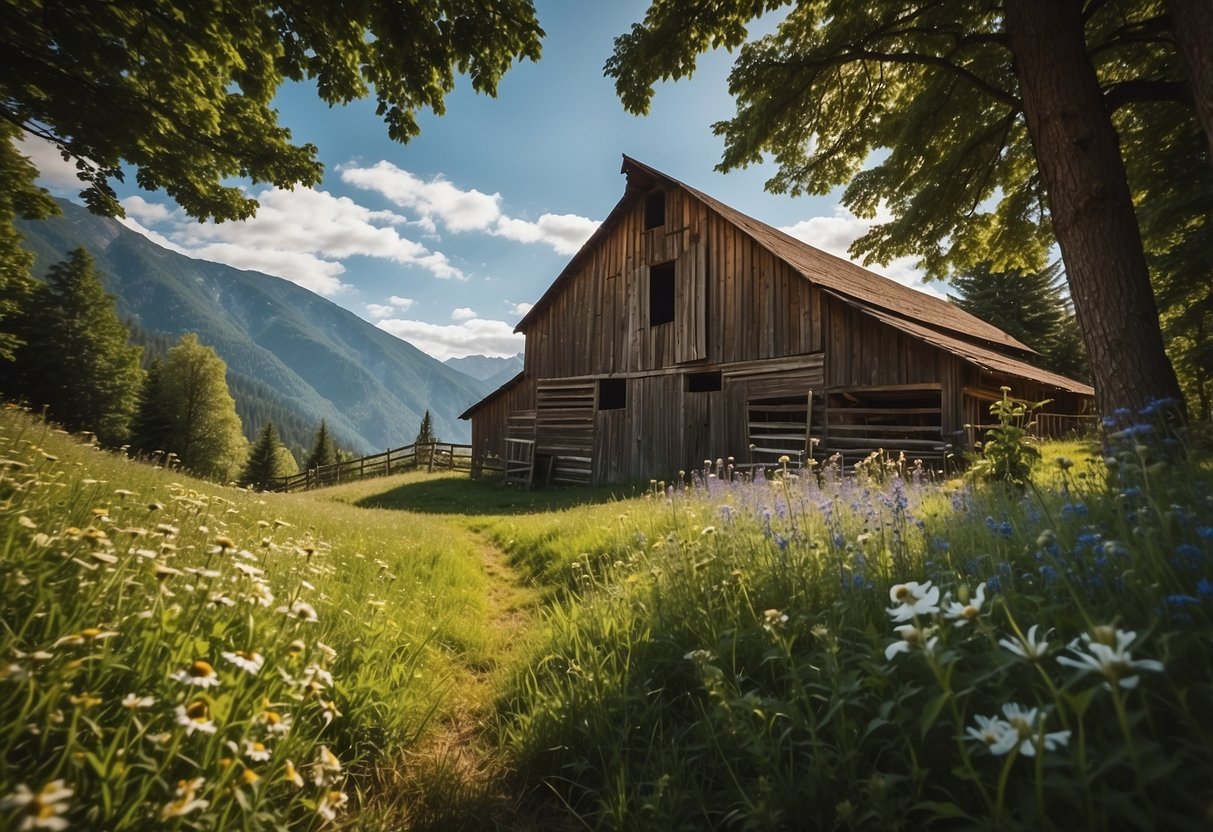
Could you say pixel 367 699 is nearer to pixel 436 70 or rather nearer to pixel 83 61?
pixel 436 70

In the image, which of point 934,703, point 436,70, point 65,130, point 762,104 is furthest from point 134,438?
point 934,703

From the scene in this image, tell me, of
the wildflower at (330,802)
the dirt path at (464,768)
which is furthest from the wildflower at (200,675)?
the dirt path at (464,768)

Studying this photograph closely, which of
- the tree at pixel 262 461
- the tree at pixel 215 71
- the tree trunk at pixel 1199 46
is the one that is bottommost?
the tree at pixel 262 461

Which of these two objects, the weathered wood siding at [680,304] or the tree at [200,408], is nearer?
the weathered wood siding at [680,304]

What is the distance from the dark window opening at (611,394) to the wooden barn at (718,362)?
0.24 ft

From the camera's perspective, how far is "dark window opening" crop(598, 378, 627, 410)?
58.9 feet

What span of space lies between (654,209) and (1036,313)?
26.2 m

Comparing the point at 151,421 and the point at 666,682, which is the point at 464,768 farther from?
the point at 151,421

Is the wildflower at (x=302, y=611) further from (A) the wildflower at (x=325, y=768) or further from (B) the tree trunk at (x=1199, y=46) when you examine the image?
(B) the tree trunk at (x=1199, y=46)

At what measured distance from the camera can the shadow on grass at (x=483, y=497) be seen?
14.2m

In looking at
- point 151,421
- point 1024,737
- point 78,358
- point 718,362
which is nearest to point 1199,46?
point 1024,737

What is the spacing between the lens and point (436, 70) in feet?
18.8

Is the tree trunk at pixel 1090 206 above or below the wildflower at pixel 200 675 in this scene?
above

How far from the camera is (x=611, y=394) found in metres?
18.3
